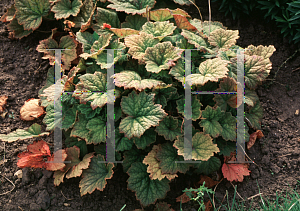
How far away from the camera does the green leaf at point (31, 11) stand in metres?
2.54

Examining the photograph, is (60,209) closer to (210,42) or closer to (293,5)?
(210,42)

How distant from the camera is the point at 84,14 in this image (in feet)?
8.08

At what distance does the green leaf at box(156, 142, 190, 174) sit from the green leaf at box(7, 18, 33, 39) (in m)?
1.78

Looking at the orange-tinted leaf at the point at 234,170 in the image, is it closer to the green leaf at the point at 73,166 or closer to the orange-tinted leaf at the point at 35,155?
the green leaf at the point at 73,166

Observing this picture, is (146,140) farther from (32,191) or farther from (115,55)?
(32,191)

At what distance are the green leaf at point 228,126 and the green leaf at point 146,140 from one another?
52cm

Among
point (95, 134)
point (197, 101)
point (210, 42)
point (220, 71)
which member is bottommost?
point (95, 134)

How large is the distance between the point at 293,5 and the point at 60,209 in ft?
8.59

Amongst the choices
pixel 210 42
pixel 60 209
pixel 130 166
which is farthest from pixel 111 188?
pixel 210 42

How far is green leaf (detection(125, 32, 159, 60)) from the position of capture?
6.46 feet

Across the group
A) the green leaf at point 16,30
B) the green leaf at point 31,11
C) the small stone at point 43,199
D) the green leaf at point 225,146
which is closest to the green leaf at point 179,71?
the green leaf at point 225,146

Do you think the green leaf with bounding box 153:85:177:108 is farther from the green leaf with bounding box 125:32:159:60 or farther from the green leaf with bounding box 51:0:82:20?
the green leaf with bounding box 51:0:82:20

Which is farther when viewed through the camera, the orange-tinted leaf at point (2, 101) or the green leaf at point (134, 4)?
the orange-tinted leaf at point (2, 101)

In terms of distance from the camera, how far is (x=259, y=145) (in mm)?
2305
